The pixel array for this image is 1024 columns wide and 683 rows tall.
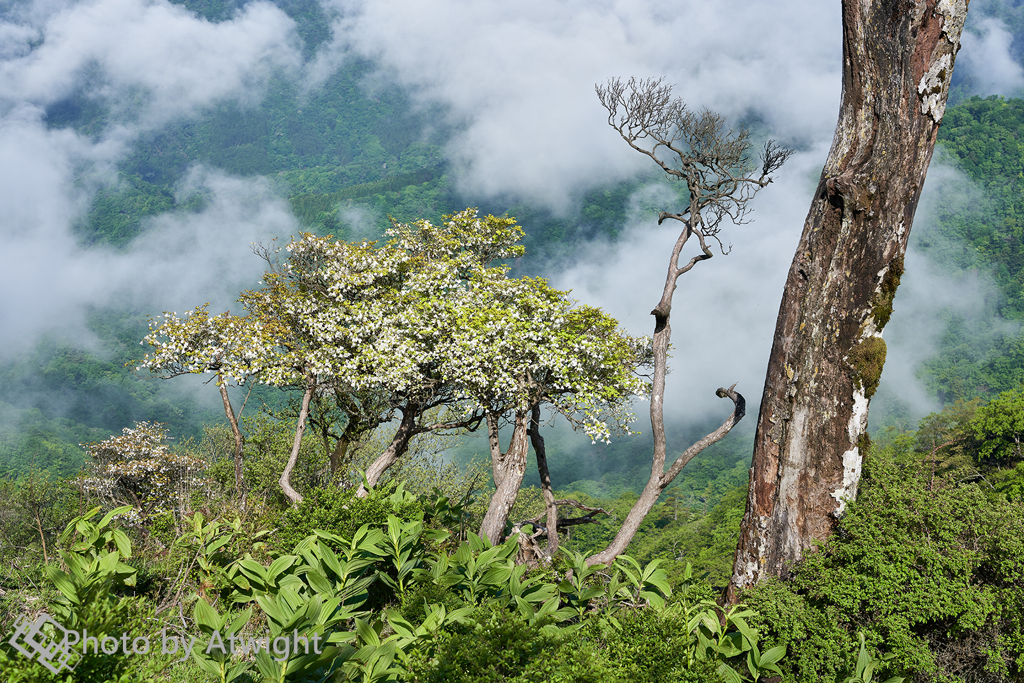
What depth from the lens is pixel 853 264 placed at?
15.3 feet

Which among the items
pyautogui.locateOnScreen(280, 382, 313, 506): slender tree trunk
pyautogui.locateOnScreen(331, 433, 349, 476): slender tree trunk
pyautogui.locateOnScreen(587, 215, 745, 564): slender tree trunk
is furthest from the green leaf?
pyautogui.locateOnScreen(331, 433, 349, 476): slender tree trunk

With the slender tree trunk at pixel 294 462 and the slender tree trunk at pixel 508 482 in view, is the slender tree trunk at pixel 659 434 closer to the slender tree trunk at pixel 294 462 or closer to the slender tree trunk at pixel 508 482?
the slender tree trunk at pixel 508 482

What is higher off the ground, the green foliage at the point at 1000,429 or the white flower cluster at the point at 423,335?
the green foliage at the point at 1000,429

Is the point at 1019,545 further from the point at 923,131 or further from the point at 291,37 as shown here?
the point at 291,37

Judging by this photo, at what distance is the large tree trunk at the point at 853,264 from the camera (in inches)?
178

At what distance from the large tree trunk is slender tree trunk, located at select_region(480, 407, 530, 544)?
3430 mm

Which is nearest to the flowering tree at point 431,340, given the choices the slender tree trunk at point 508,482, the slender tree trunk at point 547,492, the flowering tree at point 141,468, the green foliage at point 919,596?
the slender tree trunk at point 508,482

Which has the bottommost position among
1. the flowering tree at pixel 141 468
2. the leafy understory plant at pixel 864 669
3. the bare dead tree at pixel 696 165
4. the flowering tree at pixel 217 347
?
the flowering tree at pixel 141 468

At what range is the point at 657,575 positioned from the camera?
4367 mm

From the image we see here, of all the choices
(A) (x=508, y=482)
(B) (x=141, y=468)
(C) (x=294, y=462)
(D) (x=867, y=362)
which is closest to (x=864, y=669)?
(D) (x=867, y=362)

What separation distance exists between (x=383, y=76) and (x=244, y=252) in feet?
191

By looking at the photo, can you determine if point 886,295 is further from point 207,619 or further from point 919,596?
point 207,619

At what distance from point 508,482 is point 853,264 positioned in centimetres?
492

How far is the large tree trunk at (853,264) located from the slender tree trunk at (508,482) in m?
3.43
